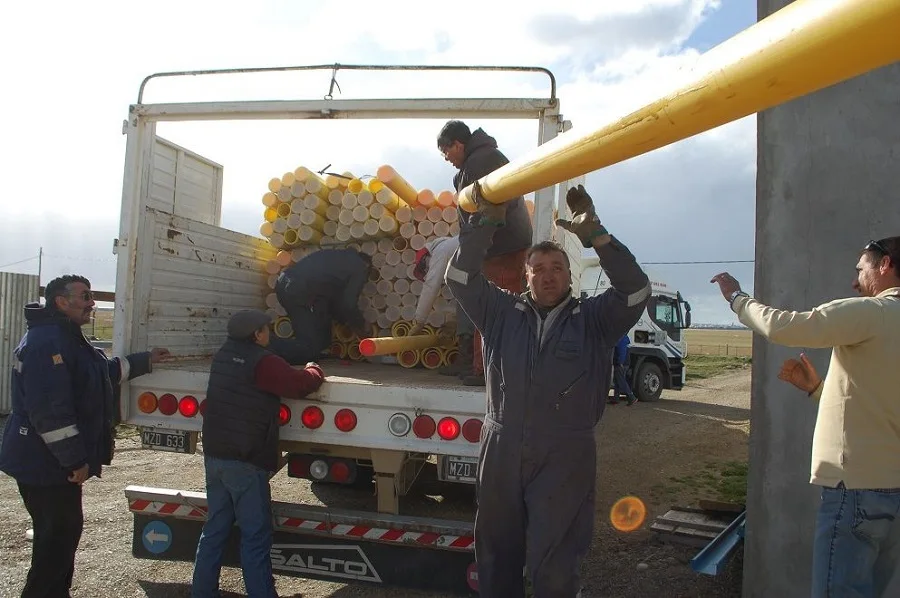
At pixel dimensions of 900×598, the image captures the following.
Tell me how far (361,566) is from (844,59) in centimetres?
342

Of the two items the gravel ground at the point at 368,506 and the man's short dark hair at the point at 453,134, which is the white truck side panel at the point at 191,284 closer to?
the gravel ground at the point at 368,506

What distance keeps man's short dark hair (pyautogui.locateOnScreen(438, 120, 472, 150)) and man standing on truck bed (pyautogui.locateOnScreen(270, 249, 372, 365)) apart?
186 cm

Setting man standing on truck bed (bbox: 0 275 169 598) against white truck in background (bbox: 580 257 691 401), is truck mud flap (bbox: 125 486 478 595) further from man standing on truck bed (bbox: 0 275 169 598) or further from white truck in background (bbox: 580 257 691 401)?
white truck in background (bbox: 580 257 691 401)

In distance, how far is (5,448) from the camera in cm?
374

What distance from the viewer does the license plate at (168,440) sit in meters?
4.07

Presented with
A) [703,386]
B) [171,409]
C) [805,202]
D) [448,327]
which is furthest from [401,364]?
[703,386]

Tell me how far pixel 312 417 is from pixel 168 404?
3.04 feet

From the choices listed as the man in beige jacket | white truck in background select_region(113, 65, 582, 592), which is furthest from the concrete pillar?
white truck in background select_region(113, 65, 582, 592)

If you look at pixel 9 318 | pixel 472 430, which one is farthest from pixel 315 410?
pixel 9 318

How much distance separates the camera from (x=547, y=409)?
9.41ft

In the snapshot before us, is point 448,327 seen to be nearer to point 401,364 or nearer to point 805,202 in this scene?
point 401,364

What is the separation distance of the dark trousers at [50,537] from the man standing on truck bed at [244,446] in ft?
2.41

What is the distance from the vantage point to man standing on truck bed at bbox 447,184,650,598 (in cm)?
283

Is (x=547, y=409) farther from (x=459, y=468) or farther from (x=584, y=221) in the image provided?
(x=459, y=468)
